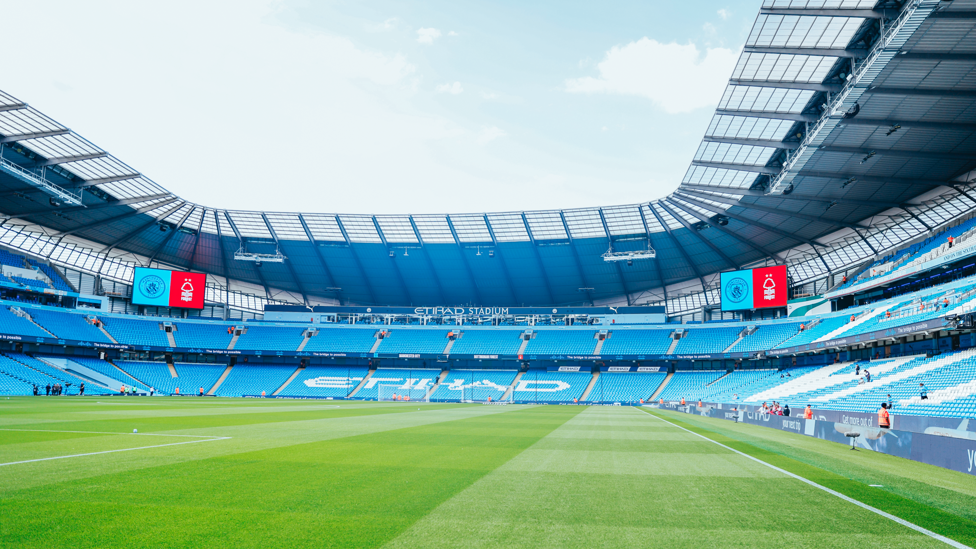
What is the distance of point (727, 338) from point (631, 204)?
22307 mm

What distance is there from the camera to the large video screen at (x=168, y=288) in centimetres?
6575

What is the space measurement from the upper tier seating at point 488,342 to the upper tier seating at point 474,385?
2.46m

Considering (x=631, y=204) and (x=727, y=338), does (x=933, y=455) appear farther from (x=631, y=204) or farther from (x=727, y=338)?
(x=727, y=338)

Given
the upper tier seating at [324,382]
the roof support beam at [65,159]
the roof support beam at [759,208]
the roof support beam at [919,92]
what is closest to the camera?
the roof support beam at [919,92]

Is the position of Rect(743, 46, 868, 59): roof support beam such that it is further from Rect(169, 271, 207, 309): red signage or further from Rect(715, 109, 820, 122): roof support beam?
Rect(169, 271, 207, 309): red signage

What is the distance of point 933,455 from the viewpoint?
13.1 metres

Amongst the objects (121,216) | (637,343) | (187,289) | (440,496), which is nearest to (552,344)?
(637,343)

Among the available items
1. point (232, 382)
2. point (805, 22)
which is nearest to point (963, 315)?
point (805, 22)

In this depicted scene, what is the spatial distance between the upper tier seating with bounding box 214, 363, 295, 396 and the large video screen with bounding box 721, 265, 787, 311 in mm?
51555

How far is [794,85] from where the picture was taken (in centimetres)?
3102

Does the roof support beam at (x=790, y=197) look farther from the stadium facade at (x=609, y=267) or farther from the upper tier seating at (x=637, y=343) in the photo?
the upper tier seating at (x=637, y=343)

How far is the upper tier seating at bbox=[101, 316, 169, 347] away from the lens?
64.3 meters

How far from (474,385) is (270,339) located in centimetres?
2707

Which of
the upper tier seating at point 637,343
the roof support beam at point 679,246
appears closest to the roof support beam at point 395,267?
the upper tier seating at point 637,343
